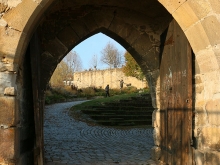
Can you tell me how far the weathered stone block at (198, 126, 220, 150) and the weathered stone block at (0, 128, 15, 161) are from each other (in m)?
2.14

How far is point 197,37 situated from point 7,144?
7.91 ft

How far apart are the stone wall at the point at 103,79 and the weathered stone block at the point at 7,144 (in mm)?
25874

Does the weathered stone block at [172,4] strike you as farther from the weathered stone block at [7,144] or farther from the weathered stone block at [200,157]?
the weathered stone block at [7,144]

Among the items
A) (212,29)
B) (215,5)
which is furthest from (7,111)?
(215,5)

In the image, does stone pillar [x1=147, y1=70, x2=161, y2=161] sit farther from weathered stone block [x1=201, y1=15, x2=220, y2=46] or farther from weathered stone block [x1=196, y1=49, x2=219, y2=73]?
weathered stone block [x1=201, y1=15, x2=220, y2=46]

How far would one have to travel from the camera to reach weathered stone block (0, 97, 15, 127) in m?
3.01

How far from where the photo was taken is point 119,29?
17.6ft

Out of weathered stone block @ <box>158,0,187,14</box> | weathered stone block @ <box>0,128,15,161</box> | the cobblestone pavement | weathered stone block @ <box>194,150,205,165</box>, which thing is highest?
weathered stone block @ <box>158,0,187,14</box>

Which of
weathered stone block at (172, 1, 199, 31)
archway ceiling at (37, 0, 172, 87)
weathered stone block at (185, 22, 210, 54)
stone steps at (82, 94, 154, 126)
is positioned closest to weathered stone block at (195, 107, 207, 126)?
weathered stone block at (185, 22, 210, 54)

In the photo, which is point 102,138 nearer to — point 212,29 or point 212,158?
point 212,158

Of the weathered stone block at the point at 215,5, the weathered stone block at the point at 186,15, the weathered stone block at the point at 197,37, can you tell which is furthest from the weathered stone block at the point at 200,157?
the weathered stone block at the point at 215,5

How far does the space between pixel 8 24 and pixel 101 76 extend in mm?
29541

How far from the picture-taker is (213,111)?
3.12m

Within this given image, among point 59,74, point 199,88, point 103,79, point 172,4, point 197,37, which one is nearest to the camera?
point 197,37
